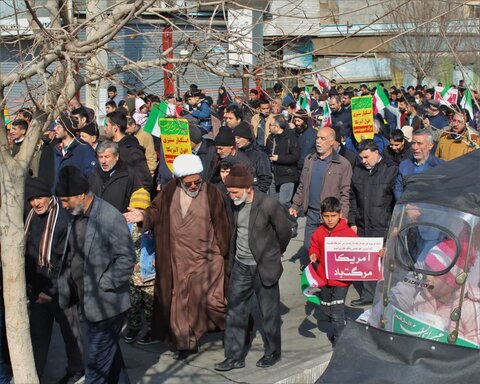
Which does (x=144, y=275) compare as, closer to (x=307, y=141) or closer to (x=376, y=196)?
(x=376, y=196)

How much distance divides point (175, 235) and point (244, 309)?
0.90 m

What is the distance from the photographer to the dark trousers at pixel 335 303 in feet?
26.5

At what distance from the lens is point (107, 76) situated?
4.93 m

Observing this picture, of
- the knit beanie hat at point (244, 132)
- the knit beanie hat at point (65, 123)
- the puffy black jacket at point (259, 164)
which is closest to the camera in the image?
the knit beanie hat at point (65, 123)

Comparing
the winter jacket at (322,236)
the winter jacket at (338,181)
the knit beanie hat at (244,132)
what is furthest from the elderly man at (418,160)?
the knit beanie hat at (244,132)

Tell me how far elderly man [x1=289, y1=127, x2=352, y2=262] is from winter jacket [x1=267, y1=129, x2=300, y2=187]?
84.8 inches

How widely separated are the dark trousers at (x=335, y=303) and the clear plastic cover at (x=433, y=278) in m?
2.23

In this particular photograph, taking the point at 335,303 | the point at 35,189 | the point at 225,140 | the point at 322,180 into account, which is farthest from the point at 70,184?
the point at 322,180

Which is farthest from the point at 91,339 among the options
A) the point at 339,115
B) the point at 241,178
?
the point at 339,115

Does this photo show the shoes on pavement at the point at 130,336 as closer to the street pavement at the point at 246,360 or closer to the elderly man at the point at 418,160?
the street pavement at the point at 246,360

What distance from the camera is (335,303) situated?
8.09 metres

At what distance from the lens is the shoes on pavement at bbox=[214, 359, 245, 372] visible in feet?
25.5

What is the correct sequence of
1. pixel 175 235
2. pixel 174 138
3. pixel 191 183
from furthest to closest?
pixel 174 138 < pixel 175 235 < pixel 191 183

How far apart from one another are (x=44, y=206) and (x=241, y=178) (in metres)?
1.63
